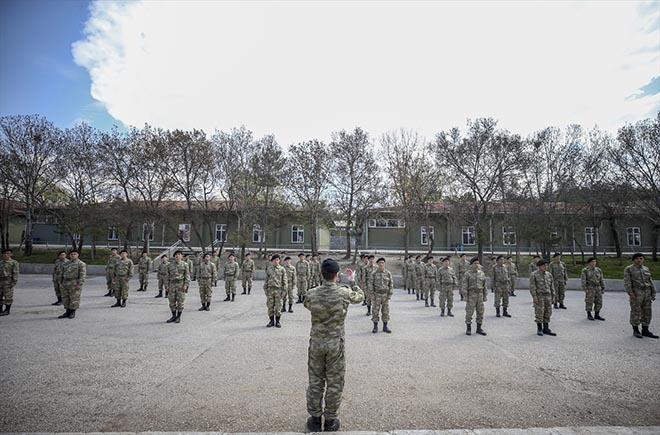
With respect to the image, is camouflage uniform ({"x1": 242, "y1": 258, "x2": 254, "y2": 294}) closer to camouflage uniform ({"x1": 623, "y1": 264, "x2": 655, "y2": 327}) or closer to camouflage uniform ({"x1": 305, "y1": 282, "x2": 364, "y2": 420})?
camouflage uniform ({"x1": 305, "y1": 282, "x2": 364, "y2": 420})

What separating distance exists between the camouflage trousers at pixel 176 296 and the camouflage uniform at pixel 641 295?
39.6 ft

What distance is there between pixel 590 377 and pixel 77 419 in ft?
25.0

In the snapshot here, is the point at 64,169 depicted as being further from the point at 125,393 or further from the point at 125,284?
the point at 125,393

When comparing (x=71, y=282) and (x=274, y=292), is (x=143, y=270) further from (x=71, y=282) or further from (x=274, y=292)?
(x=274, y=292)

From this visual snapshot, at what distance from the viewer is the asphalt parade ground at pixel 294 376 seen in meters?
4.24

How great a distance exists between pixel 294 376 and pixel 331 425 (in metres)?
1.78

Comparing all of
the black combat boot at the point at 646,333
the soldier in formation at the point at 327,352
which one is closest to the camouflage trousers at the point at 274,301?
the soldier in formation at the point at 327,352

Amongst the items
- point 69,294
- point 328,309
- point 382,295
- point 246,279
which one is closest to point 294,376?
point 328,309

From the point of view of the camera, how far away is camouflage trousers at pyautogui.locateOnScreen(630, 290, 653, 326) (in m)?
8.62

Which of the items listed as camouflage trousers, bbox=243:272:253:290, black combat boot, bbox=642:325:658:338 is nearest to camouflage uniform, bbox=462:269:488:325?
black combat boot, bbox=642:325:658:338

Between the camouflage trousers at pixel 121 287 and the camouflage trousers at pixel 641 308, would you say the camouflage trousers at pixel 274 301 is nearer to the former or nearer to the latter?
the camouflage trousers at pixel 121 287

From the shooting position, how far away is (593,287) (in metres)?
10.9

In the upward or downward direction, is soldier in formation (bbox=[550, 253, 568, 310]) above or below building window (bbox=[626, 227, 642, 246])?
below

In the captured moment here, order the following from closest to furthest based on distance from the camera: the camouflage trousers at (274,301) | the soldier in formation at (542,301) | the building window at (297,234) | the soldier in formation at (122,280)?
the soldier in formation at (542,301) → the camouflage trousers at (274,301) → the soldier in formation at (122,280) → the building window at (297,234)
